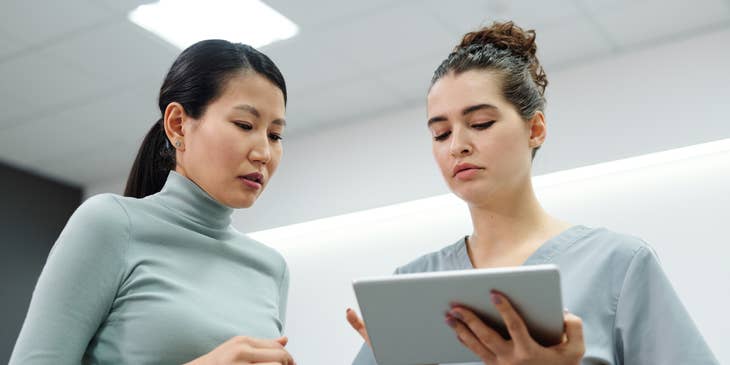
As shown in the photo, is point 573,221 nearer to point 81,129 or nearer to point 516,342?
point 81,129

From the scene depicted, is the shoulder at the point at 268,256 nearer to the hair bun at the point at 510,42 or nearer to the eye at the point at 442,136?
the eye at the point at 442,136

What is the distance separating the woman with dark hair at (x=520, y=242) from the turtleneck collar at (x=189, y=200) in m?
0.36

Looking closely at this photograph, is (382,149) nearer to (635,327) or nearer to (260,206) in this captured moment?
(260,206)

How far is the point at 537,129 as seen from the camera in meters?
1.59

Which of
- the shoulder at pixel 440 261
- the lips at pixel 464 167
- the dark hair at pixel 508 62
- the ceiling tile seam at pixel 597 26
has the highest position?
the ceiling tile seam at pixel 597 26

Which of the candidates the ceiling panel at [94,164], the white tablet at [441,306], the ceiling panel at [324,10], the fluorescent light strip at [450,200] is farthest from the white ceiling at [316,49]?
the white tablet at [441,306]

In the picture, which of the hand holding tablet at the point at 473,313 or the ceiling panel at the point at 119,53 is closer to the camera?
the hand holding tablet at the point at 473,313

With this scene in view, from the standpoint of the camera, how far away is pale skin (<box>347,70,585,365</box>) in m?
1.49

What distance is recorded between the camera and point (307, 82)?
468 centimetres

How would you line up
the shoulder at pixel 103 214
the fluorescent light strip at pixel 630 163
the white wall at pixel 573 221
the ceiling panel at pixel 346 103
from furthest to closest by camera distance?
the ceiling panel at pixel 346 103
the fluorescent light strip at pixel 630 163
the white wall at pixel 573 221
the shoulder at pixel 103 214

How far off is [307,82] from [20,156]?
206 centimetres

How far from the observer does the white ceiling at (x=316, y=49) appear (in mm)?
3965

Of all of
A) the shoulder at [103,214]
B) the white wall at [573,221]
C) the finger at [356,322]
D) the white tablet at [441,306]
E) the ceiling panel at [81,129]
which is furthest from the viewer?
the ceiling panel at [81,129]

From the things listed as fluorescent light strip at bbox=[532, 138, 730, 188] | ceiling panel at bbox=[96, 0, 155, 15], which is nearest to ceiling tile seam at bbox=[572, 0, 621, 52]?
fluorescent light strip at bbox=[532, 138, 730, 188]
